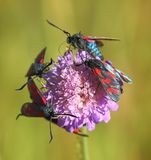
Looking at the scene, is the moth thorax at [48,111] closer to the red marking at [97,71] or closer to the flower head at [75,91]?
the flower head at [75,91]

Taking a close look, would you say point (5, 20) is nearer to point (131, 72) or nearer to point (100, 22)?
point (100, 22)

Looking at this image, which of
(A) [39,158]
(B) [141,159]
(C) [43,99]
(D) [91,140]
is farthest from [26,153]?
(C) [43,99]

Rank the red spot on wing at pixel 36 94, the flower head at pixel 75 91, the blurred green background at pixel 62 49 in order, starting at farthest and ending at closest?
the blurred green background at pixel 62 49 < the flower head at pixel 75 91 < the red spot on wing at pixel 36 94

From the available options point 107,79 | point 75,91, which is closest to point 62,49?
point 75,91

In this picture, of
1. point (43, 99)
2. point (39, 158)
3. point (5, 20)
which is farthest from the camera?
point (5, 20)

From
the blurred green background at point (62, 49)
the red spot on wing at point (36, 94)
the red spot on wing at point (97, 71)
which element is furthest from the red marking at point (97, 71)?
the blurred green background at point (62, 49)

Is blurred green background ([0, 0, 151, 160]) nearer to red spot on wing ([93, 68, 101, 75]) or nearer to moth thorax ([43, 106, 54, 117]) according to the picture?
moth thorax ([43, 106, 54, 117])

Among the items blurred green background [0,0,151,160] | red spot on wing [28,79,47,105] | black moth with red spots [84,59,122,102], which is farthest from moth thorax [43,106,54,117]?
blurred green background [0,0,151,160]
